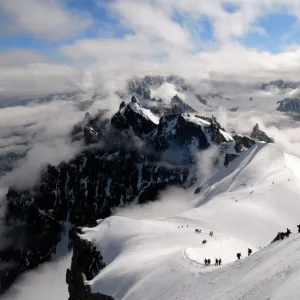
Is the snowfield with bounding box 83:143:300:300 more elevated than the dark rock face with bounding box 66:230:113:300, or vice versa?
the snowfield with bounding box 83:143:300:300

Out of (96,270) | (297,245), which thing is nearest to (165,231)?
(96,270)

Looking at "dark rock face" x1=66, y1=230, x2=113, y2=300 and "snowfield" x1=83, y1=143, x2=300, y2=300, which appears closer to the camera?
"snowfield" x1=83, y1=143, x2=300, y2=300

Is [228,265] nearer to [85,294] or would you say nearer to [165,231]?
[85,294]

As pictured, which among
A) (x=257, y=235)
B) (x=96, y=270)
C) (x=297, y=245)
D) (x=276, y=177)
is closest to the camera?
(x=297, y=245)

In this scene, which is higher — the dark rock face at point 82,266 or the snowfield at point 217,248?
the snowfield at point 217,248

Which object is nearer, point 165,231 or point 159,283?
point 159,283

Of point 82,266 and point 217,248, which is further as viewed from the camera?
point 82,266

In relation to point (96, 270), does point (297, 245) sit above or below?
above

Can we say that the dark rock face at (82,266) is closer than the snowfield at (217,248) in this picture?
No
